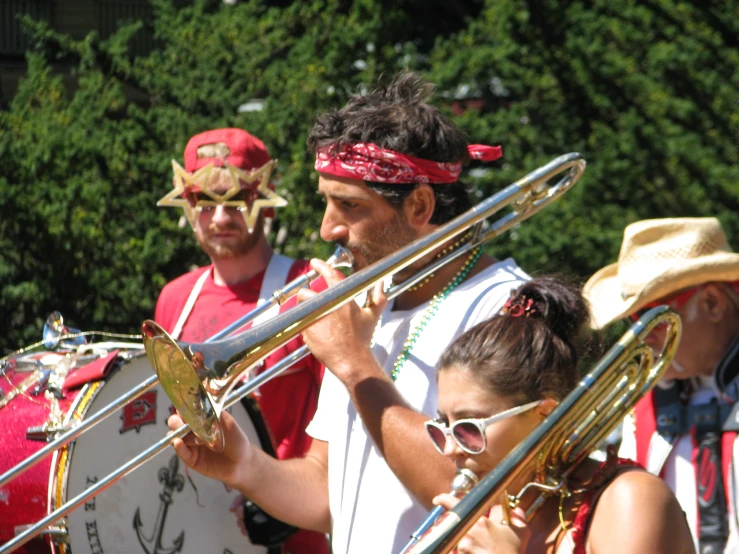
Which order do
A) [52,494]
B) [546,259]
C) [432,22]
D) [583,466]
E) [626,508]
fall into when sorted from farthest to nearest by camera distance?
[432,22] < [546,259] < [52,494] < [583,466] < [626,508]

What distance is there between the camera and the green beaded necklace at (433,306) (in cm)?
246

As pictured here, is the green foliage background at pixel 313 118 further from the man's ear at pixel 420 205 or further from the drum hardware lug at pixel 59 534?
the man's ear at pixel 420 205

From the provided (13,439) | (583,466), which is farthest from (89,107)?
(583,466)

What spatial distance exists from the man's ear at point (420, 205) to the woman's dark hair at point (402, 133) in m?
0.02

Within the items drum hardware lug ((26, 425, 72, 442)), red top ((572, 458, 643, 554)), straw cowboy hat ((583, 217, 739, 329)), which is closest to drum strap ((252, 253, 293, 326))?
drum hardware lug ((26, 425, 72, 442))

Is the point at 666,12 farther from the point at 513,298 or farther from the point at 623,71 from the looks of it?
the point at 513,298

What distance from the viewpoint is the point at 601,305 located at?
3.22 meters

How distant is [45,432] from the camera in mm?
3123

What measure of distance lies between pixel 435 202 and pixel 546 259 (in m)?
3.26

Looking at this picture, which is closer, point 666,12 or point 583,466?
point 583,466

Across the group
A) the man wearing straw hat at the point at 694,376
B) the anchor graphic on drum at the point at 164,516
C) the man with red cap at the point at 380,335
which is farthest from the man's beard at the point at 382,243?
the anchor graphic on drum at the point at 164,516

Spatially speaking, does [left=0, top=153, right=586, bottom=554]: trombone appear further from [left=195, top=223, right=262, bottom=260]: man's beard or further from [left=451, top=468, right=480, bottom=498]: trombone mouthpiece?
[left=195, top=223, right=262, bottom=260]: man's beard

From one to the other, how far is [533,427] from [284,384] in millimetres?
1551

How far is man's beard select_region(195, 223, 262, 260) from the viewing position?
391 centimetres
